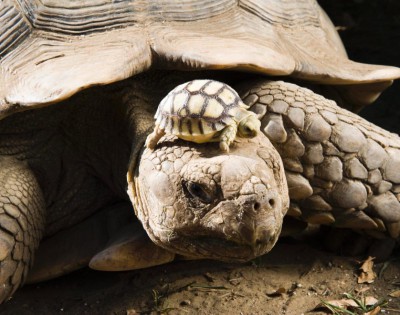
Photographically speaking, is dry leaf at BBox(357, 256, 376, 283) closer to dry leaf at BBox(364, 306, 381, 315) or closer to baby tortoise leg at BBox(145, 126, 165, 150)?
dry leaf at BBox(364, 306, 381, 315)

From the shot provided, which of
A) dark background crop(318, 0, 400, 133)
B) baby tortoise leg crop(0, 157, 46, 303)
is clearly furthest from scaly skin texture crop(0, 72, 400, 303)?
dark background crop(318, 0, 400, 133)

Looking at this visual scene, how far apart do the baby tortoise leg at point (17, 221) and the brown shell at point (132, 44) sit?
16.2 inches

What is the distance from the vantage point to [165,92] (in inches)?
138

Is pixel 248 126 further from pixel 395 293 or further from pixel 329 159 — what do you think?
pixel 395 293

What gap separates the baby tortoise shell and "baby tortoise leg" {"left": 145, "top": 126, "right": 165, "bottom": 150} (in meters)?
0.09

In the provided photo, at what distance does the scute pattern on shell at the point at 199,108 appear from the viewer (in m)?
2.58

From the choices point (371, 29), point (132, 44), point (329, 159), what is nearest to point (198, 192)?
point (132, 44)

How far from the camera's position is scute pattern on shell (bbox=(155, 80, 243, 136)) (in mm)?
2584

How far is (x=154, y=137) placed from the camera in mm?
2830

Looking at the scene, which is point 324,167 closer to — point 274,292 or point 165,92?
point 274,292

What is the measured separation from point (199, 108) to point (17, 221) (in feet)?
3.83

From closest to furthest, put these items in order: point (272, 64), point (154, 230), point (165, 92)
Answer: point (154, 230)
point (272, 64)
point (165, 92)

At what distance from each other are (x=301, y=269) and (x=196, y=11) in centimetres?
143

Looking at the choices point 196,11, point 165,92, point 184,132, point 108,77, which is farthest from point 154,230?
point 196,11
